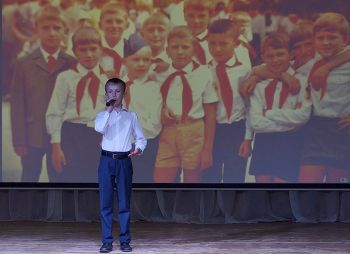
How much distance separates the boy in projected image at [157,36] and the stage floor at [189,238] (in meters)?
1.52

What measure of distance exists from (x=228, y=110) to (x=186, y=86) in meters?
0.46

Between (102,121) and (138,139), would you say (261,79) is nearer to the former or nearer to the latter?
(138,139)

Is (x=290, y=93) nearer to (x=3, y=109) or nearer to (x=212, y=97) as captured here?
(x=212, y=97)

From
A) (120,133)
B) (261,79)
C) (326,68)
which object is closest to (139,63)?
(261,79)

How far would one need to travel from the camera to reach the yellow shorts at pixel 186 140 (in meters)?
7.20

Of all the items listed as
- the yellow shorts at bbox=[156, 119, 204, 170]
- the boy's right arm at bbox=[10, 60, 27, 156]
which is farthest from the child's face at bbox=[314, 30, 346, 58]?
the boy's right arm at bbox=[10, 60, 27, 156]

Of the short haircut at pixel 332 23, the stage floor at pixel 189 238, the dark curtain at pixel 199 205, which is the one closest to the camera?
the stage floor at pixel 189 238

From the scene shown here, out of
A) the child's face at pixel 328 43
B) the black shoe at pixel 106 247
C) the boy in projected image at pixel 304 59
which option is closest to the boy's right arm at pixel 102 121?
the black shoe at pixel 106 247

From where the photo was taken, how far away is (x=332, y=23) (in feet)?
23.4

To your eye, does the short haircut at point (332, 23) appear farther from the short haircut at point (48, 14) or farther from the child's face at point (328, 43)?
the short haircut at point (48, 14)

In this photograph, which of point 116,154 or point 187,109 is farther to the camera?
point 187,109

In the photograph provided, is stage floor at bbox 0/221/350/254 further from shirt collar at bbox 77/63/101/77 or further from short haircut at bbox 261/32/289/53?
short haircut at bbox 261/32/289/53

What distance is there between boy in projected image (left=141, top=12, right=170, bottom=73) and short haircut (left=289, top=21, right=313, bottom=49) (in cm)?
117

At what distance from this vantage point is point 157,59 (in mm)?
7219
